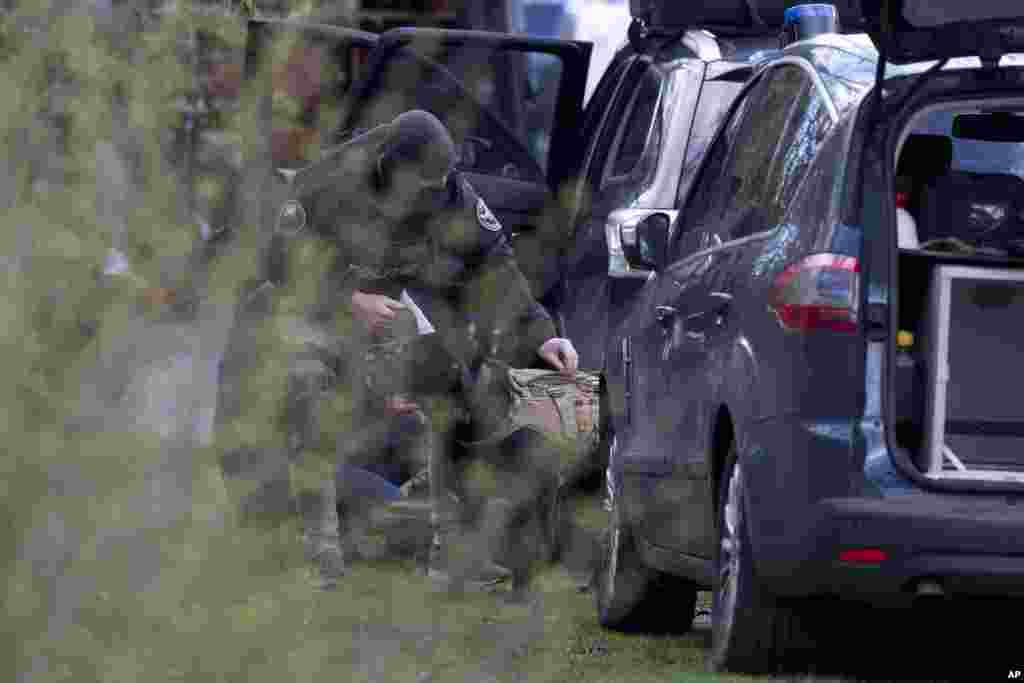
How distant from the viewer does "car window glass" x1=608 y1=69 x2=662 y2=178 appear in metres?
10.8

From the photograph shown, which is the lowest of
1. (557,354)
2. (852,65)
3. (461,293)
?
(557,354)

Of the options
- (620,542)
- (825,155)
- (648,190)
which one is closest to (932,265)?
(825,155)

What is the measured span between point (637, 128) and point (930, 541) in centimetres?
533

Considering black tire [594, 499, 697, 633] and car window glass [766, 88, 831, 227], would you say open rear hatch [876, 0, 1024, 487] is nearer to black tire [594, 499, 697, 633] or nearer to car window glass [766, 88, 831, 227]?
car window glass [766, 88, 831, 227]

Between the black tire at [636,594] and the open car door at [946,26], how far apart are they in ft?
7.36

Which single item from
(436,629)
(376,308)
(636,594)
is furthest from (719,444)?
(436,629)

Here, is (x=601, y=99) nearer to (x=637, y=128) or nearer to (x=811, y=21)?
Answer: (x=637, y=128)

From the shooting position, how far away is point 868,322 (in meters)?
5.93

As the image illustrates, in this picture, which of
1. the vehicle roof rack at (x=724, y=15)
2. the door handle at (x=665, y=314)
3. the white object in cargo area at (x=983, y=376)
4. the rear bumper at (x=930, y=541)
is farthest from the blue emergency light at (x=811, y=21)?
the rear bumper at (x=930, y=541)

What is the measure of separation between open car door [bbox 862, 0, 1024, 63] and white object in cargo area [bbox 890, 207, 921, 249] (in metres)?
0.55

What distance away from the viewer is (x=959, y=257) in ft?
20.6

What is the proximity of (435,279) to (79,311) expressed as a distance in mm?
4399

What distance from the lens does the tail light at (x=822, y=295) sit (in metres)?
5.95

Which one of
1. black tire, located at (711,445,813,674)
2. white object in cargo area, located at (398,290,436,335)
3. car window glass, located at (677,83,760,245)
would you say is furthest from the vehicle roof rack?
black tire, located at (711,445,813,674)
